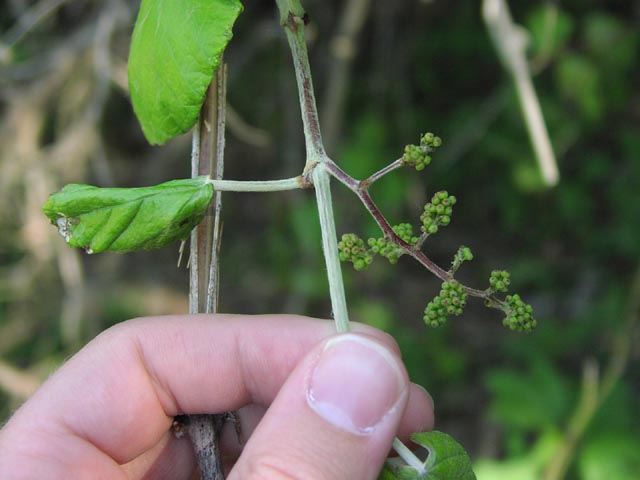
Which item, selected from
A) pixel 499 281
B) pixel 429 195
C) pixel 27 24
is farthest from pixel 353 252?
pixel 429 195

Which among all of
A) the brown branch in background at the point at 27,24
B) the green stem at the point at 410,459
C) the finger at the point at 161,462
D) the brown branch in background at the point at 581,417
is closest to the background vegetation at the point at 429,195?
the brown branch in background at the point at 581,417

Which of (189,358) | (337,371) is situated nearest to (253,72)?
(189,358)

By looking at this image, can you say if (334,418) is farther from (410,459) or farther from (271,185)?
(271,185)

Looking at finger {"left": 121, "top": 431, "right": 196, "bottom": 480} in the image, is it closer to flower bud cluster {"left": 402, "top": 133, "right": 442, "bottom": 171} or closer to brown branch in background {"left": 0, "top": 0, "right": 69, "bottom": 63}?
flower bud cluster {"left": 402, "top": 133, "right": 442, "bottom": 171}

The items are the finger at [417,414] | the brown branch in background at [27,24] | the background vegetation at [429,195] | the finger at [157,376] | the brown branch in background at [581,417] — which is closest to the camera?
the finger at [157,376]

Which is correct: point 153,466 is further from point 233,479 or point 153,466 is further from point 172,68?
point 172,68

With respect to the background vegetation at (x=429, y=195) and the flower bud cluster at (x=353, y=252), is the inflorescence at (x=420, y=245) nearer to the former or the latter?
the flower bud cluster at (x=353, y=252)

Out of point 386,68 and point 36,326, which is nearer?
point 386,68
